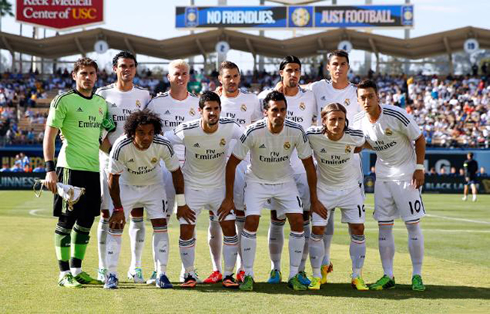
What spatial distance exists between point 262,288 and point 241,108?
8.59ft

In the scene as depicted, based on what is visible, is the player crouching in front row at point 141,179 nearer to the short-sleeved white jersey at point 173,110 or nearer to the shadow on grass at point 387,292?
the shadow on grass at point 387,292

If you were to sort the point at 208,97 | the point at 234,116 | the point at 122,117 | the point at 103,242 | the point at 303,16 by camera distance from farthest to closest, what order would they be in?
the point at 303,16
the point at 234,116
the point at 122,117
the point at 103,242
the point at 208,97

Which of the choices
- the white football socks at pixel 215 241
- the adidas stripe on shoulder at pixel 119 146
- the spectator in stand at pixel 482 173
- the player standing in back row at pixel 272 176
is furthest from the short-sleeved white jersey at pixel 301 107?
the spectator in stand at pixel 482 173

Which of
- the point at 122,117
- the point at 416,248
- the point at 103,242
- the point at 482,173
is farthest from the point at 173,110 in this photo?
the point at 482,173

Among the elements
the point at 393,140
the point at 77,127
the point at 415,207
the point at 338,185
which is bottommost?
the point at 415,207

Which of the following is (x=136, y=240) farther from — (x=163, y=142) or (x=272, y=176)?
(x=272, y=176)

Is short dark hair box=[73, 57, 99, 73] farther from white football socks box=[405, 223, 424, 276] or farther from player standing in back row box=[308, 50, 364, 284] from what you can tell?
white football socks box=[405, 223, 424, 276]

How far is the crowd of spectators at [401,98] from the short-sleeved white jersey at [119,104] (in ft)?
107

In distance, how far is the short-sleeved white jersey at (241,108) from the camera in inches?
443

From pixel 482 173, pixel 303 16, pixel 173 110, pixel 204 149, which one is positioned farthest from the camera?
pixel 303 16

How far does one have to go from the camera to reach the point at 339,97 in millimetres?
11219

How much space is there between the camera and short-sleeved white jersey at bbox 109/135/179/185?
9977 mm

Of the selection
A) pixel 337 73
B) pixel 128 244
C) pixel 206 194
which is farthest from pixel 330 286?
pixel 128 244

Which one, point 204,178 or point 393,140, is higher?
point 393,140
